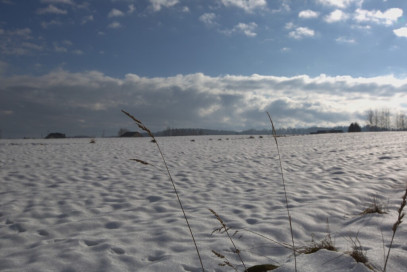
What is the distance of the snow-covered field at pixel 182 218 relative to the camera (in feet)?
8.06

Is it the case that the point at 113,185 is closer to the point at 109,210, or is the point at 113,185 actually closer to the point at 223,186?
the point at 109,210

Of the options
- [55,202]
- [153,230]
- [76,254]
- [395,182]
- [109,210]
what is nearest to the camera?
[76,254]

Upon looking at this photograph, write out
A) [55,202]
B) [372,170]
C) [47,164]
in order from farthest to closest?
[47,164] → [372,170] → [55,202]

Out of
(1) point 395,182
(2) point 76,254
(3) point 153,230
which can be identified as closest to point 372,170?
(1) point 395,182

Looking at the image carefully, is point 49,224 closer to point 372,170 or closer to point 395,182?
point 395,182

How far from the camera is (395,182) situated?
17.9ft

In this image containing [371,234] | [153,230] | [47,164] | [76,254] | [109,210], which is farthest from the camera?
[47,164]

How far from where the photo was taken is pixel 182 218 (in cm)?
369

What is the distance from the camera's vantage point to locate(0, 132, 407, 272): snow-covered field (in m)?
2.46

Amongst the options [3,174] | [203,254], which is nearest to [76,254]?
[203,254]

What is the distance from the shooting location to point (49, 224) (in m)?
3.60

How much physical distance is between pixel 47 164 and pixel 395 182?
9.12 metres

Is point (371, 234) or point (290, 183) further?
point (290, 183)

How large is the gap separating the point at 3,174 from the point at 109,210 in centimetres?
444
